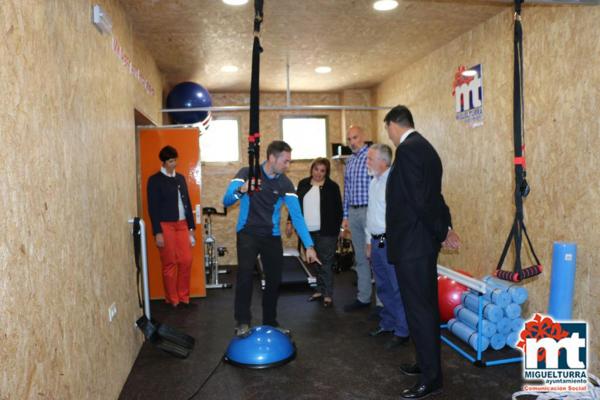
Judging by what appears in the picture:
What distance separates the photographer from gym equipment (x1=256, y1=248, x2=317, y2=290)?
5.60m

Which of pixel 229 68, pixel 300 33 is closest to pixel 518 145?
pixel 300 33

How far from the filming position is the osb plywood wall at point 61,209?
1.55 m

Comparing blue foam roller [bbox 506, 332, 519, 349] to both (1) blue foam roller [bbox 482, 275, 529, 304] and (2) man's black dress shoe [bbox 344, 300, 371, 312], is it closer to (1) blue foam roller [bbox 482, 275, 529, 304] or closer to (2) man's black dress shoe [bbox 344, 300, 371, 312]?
(1) blue foam roller [bbox 482, 275, 529, 304]

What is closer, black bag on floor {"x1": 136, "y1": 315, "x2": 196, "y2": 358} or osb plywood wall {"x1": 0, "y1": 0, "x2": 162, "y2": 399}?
osb plywood wall {"x1": 0, "y1": 0, "x2": 162, "y2": 399}

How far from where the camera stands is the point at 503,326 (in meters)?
3.42

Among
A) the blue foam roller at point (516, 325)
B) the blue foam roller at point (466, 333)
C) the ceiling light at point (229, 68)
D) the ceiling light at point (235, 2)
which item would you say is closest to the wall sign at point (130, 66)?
the ceiling light at point (235, 2)

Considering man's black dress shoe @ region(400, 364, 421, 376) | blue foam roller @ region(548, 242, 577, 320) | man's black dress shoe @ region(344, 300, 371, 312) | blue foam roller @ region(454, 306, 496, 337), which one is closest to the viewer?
blue foam roller @ region(548, 242, 577, 320)

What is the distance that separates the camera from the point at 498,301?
10.9 feet

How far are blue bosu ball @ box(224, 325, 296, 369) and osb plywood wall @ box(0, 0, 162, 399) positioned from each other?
0.75 metres

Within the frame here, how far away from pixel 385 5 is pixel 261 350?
2.88 metres

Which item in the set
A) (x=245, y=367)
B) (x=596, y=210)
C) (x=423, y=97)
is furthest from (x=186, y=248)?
(x=596, y=210)

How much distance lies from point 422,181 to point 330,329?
6.48 feet

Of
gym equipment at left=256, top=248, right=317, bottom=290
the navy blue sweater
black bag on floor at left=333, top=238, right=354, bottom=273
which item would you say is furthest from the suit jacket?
black bag on floor at left=333, top=238, right=354, bottom=273

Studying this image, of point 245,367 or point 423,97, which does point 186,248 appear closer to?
point 245,367
